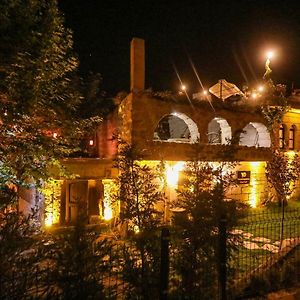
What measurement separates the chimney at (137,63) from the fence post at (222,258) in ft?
31.1

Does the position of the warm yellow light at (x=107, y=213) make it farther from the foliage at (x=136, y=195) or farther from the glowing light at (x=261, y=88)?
the glowing light at (x=261, y=88)

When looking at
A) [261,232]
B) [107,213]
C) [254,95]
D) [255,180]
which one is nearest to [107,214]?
[107,213]

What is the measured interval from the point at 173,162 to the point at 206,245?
10.1m

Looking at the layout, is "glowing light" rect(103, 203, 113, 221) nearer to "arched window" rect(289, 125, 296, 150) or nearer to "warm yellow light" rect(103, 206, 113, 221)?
"warm yellow light" rect(103, 206, 113, 221)

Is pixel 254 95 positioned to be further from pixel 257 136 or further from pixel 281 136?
pixel 281 136

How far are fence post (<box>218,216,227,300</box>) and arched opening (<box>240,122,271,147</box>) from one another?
14456 millimetres

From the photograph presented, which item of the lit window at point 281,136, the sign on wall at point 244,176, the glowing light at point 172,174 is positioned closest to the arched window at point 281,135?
the lit window at point 281,136

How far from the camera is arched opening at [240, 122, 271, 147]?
63.9 feet

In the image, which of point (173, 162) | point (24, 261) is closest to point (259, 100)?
point (173, 162)

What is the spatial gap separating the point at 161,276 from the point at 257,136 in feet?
55.4

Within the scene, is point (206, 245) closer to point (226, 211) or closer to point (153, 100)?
point (226, 211)

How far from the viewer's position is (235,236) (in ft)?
19.4

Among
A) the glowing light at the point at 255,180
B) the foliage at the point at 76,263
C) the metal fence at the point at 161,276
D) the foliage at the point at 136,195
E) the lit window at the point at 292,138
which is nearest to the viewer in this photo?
the metal fence at the point at 161,276

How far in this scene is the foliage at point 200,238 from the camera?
5.45m
